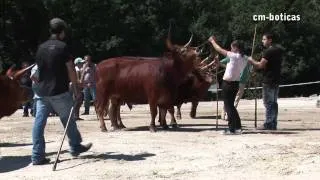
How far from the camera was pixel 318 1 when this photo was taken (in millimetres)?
51219

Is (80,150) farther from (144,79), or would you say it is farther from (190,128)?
(190,128)

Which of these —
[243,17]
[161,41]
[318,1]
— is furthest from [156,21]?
[318,1]

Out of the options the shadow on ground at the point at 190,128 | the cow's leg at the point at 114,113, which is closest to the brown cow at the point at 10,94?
the cow's leg at the point at 114,113

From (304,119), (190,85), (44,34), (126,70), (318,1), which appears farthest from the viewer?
(318,1)

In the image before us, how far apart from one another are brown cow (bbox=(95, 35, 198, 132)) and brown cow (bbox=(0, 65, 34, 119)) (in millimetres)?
3478

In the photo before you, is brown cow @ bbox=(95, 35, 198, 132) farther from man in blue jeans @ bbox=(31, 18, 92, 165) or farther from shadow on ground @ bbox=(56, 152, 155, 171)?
man in blue jeans @ bbox=(31, 18, 92, 165)

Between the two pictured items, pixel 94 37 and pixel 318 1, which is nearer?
pixel 94 37

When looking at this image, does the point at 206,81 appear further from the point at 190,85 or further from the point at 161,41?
the point at 161,41

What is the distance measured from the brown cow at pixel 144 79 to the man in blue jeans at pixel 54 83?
13.5ft

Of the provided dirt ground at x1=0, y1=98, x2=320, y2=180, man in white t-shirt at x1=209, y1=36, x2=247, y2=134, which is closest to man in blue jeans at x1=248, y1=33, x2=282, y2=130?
dirt ground at x1=0, y1=98, x2=320, y2=180

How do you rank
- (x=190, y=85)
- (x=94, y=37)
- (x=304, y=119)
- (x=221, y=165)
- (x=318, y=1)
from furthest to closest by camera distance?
1. (x=318, y=1)
2. (x=94, y=37)
3. (x=304, y=119)
4. (x=190, y=85)
5. (x=221, y=165)

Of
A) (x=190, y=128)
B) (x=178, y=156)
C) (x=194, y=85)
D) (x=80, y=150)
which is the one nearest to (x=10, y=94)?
(x=80, y=150)

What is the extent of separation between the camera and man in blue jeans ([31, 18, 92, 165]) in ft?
33.9

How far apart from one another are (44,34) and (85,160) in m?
32.8
